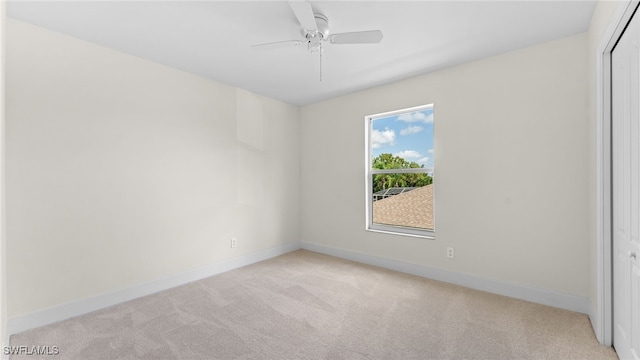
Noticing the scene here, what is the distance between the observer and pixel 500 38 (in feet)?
8.47

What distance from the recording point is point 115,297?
2.75m

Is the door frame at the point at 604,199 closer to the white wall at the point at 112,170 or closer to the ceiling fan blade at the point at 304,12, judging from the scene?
the ceiling fan blade at the point at 304,12

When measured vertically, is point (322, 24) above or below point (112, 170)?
above

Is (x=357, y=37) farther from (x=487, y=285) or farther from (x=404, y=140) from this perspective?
(x=487, y=285)

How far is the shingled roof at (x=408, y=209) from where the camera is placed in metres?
3.58

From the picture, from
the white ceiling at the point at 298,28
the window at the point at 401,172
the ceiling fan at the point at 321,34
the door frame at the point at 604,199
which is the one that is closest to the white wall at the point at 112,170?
the white ceiling at the point at 298,28

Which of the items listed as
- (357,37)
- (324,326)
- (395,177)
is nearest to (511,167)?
(395,177)

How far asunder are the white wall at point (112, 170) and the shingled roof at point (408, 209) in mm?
1867

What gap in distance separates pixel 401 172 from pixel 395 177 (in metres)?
0.13

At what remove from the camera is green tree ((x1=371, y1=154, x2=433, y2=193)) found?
12.0 feet

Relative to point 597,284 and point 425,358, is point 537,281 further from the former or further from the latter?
point 425,358

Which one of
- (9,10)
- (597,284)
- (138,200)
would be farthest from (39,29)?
(597,284)

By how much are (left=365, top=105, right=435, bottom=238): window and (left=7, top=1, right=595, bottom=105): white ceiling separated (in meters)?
0.73

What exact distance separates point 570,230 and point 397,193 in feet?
6.00
